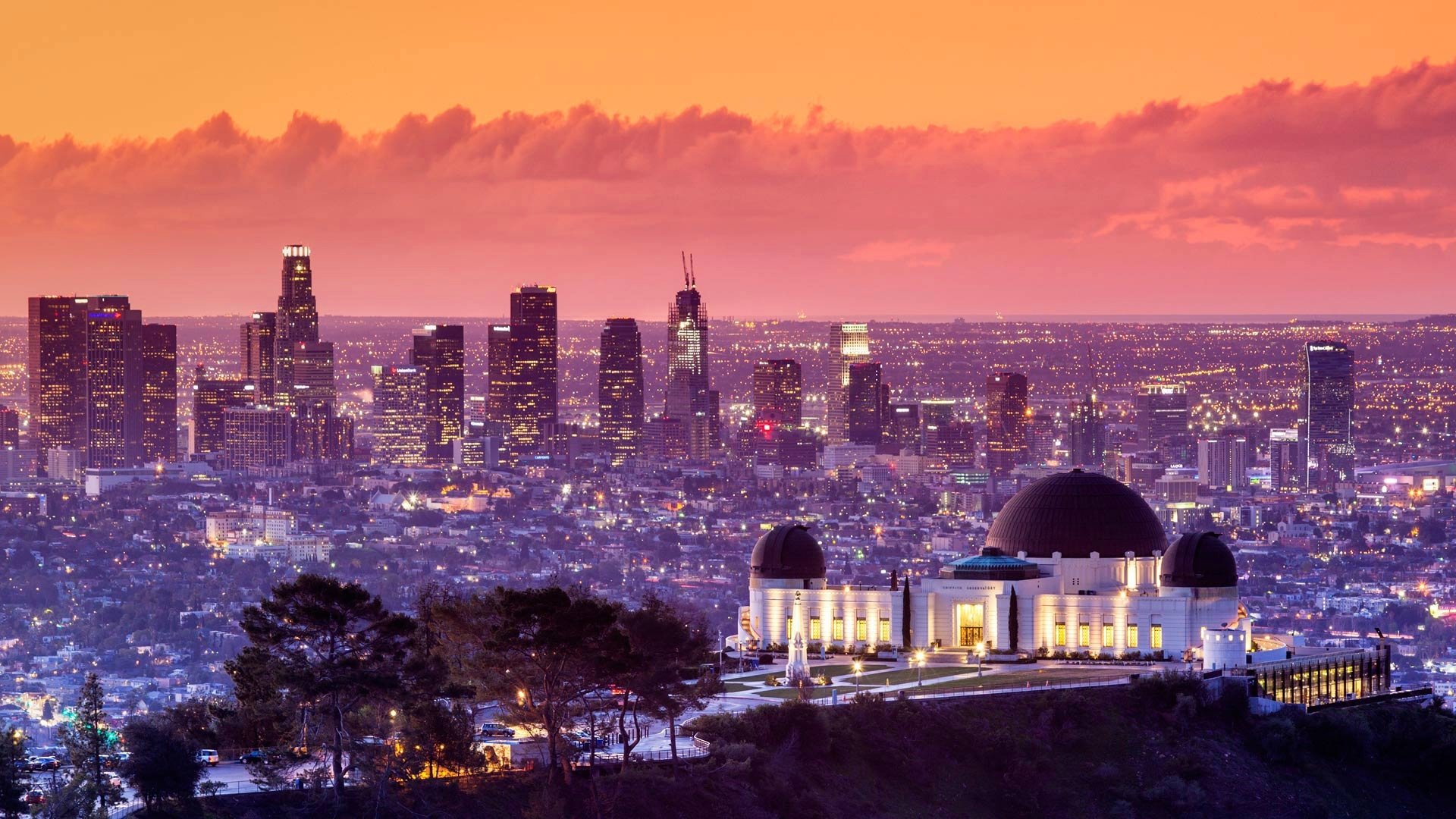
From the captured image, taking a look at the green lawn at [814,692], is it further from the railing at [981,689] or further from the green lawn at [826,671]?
the green lawn at [826,671]

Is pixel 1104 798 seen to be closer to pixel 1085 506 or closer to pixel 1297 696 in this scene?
pixel 1297 696

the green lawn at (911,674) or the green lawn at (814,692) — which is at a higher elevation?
the green lawn at (814,692)

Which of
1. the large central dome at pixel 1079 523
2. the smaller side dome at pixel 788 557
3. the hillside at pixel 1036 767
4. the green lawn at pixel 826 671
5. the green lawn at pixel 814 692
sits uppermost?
the large central dome at pixel 1079 523

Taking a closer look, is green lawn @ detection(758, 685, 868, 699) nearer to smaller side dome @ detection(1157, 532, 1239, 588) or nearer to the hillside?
the hillside

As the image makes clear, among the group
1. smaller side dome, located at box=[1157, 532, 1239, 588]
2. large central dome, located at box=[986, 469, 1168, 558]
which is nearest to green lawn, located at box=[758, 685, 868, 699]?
smaller side dome, located at box=[1157, 532, 1239, 588]

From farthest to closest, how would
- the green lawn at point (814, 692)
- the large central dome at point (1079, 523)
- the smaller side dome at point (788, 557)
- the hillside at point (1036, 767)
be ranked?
the smaller side dome at point (788, 557) < the large central dome at point (1079, 523) < the green lawn at point (814, 692) < the hillside at point (1036, 767)

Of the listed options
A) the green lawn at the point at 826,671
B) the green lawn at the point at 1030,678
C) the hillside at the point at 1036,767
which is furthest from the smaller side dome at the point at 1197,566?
the green lawn at the point at 826,671
